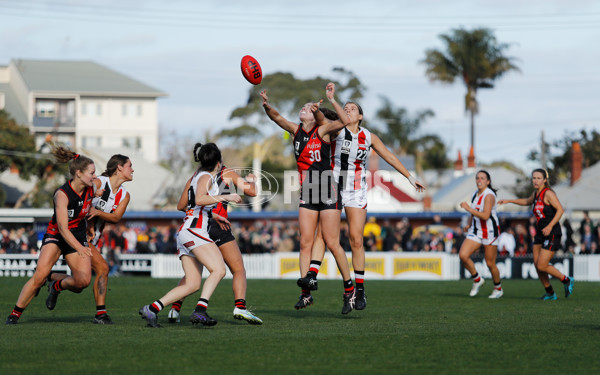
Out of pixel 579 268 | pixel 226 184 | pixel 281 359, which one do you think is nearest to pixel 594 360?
pixel 281 359

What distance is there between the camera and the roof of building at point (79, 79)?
82938 mm

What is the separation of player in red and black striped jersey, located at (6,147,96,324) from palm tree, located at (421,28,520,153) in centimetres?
5956

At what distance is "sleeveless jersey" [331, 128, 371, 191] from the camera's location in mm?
11391

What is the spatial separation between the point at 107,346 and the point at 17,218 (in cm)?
3138

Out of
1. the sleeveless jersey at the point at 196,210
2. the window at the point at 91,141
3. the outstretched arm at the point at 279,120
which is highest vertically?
the window at the point at 91,141

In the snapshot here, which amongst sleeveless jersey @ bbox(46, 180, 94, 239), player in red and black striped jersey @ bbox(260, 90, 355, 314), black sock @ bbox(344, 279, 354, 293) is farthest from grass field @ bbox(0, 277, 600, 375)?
sleeveless jersey @ bbox(46, 180, 94, 239)

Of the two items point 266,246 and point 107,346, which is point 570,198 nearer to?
point 266,246

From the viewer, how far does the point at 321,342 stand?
862cm

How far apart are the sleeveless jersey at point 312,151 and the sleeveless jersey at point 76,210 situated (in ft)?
8.86

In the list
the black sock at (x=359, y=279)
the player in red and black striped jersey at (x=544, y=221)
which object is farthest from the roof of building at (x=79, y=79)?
the black sock at (x=359, y=279)

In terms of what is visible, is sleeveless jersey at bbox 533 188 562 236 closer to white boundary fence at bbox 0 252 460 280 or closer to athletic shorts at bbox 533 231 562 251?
athletic shorts at bbox 533 231 562 251

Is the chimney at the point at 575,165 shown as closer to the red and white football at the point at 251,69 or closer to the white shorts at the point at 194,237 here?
the red and white football at the point at 251,69

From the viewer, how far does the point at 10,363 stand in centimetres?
728

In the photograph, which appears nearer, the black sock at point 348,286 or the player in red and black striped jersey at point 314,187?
the player in red and black striped jersey at point 314,187
